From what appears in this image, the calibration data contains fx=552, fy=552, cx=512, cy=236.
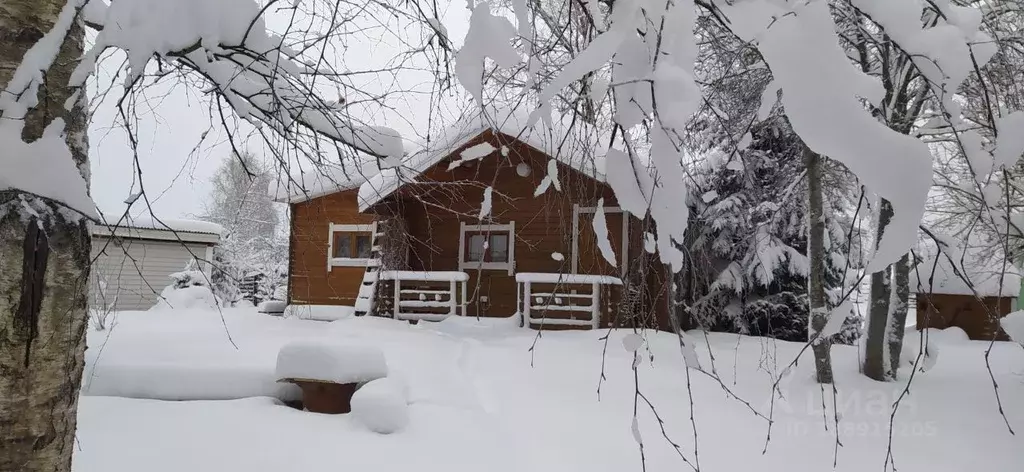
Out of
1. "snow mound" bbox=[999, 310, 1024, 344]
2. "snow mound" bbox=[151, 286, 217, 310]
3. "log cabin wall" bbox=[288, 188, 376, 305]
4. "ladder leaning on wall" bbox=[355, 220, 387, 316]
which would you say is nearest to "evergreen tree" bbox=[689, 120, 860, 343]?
"ladder leaning on wall" bbox=[355, 220, 387, 316]

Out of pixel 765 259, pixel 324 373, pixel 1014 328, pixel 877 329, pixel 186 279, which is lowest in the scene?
pixel 324 373

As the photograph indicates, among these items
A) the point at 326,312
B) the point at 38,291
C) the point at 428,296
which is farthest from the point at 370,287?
the point at 38,291

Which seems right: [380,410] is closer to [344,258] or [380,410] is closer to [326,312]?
[326,312]

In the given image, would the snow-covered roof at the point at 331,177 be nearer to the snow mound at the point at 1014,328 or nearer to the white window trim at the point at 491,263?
the snow mound at the point at 1014,328

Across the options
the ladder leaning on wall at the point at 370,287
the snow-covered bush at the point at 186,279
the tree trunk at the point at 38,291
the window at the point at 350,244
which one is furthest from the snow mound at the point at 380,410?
the snow-covered bush at the point at 186,279

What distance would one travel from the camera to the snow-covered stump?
Result: 13.5 ft

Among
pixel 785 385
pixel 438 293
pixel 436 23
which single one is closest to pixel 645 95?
pixel 436 23

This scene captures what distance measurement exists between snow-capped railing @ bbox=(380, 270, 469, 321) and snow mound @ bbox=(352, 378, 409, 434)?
16.3ft

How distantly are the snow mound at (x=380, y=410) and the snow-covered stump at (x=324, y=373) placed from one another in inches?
13.9

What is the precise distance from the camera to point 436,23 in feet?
5.98

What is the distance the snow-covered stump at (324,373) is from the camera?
4.12 meters

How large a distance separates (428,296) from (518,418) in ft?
20.6

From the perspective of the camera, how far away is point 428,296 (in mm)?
10273

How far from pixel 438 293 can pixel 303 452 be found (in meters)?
6.01
